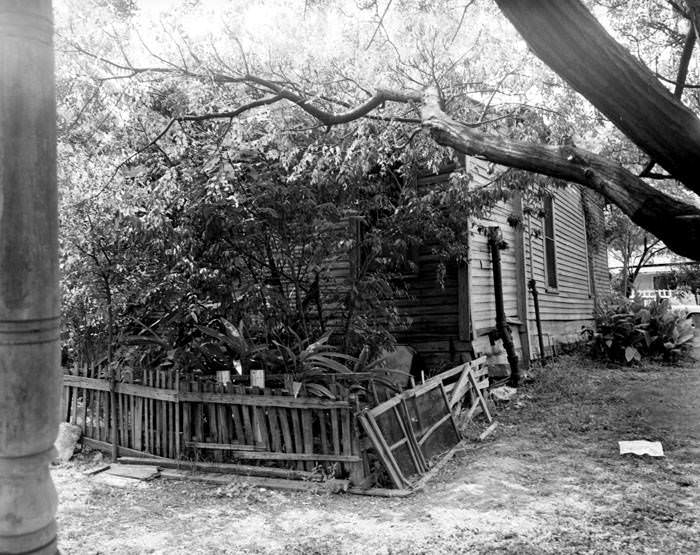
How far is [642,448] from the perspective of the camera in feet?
22.3

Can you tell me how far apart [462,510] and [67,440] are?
16.4 feet

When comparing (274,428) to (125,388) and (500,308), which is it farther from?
(500,308)

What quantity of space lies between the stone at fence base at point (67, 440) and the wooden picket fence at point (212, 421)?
14cm

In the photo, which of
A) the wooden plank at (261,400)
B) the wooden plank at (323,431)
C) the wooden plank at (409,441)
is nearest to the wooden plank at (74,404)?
the wooden plank at (261,400)

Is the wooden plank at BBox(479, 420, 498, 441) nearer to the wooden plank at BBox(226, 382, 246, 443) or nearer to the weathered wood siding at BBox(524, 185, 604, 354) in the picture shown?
the wooden plank at BBox(226, 382, 246, 443)

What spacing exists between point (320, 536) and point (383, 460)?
4.31 feet

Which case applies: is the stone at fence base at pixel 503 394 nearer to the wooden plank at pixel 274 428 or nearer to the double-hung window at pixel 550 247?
the wooden plank at pixel 274 428

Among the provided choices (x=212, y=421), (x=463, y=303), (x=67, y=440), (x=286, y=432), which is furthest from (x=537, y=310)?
(x=67, y=440)

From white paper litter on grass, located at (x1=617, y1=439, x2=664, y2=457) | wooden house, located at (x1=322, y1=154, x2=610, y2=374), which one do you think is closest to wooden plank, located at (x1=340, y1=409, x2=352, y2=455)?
white paper litter on grass, located at (x1=617, y1=439, x2=664, y2=457)

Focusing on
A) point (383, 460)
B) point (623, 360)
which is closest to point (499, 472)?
point (383, 460)

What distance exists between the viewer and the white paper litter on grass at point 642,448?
6.64 m

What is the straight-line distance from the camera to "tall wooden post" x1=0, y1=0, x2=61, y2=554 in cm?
149

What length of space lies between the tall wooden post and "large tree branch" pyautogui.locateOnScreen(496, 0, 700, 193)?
9.18ft

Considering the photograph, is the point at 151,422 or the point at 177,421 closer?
the point at 177,421
